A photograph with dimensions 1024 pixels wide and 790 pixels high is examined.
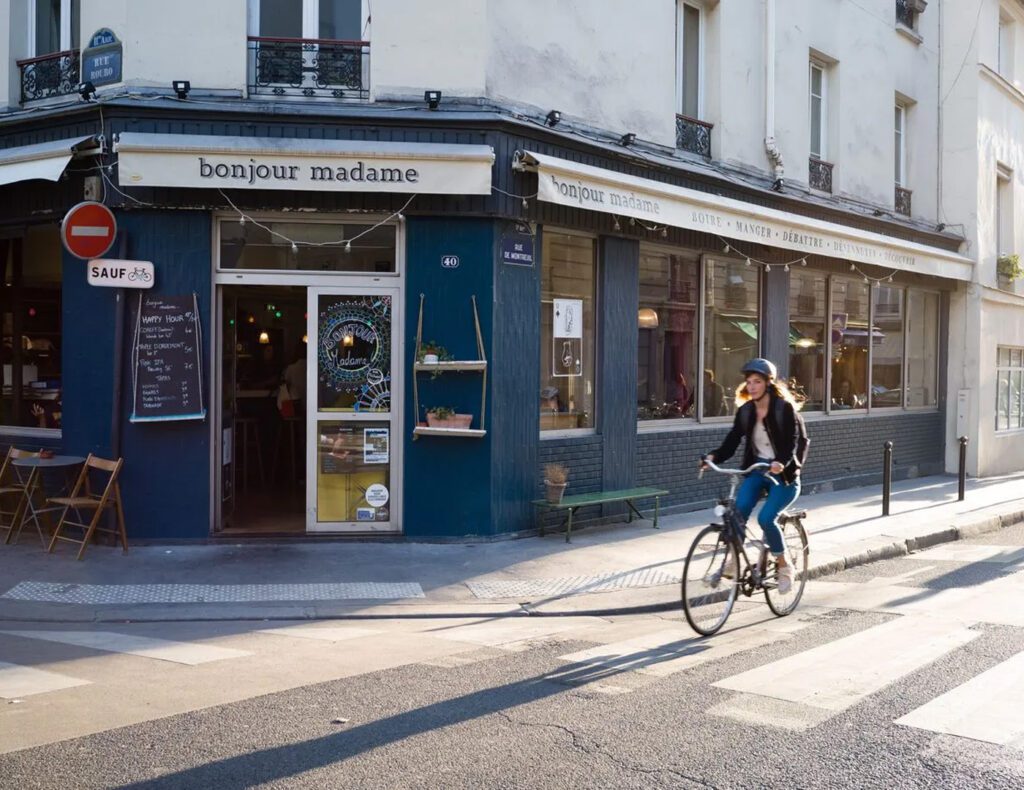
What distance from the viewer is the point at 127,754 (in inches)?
187

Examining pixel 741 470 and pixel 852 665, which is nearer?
pixel 852 665

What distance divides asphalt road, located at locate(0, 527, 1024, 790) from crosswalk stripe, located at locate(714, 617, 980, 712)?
2 centimetres

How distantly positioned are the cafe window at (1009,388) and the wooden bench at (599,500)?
1120 cm

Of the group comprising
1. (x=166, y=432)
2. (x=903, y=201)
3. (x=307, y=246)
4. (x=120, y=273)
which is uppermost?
(x=903, y=201)

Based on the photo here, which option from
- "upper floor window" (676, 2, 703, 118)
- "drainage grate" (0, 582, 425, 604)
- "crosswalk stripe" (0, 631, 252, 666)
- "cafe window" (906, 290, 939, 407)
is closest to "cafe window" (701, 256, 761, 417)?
"upper floor window" (676, 2, 703, 118)

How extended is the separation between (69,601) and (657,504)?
6450 mm

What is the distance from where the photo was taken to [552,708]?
5543 mm

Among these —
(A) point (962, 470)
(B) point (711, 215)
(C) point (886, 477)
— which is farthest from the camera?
(A) point (962, 470)

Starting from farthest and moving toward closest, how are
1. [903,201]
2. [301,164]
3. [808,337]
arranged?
[903,201], [808,337], [301,164]

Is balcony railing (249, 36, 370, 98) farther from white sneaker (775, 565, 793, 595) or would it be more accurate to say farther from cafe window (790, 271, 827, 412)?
cafe window (790, 271, 827, 412)

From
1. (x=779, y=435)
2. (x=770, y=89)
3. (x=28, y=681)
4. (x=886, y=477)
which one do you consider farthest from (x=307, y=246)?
(x=886, y=477)

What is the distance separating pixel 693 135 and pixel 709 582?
7.77m

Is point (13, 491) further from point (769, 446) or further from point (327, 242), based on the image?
point (769, 446)

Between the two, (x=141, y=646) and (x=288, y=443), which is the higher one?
(x=288, y=443)
